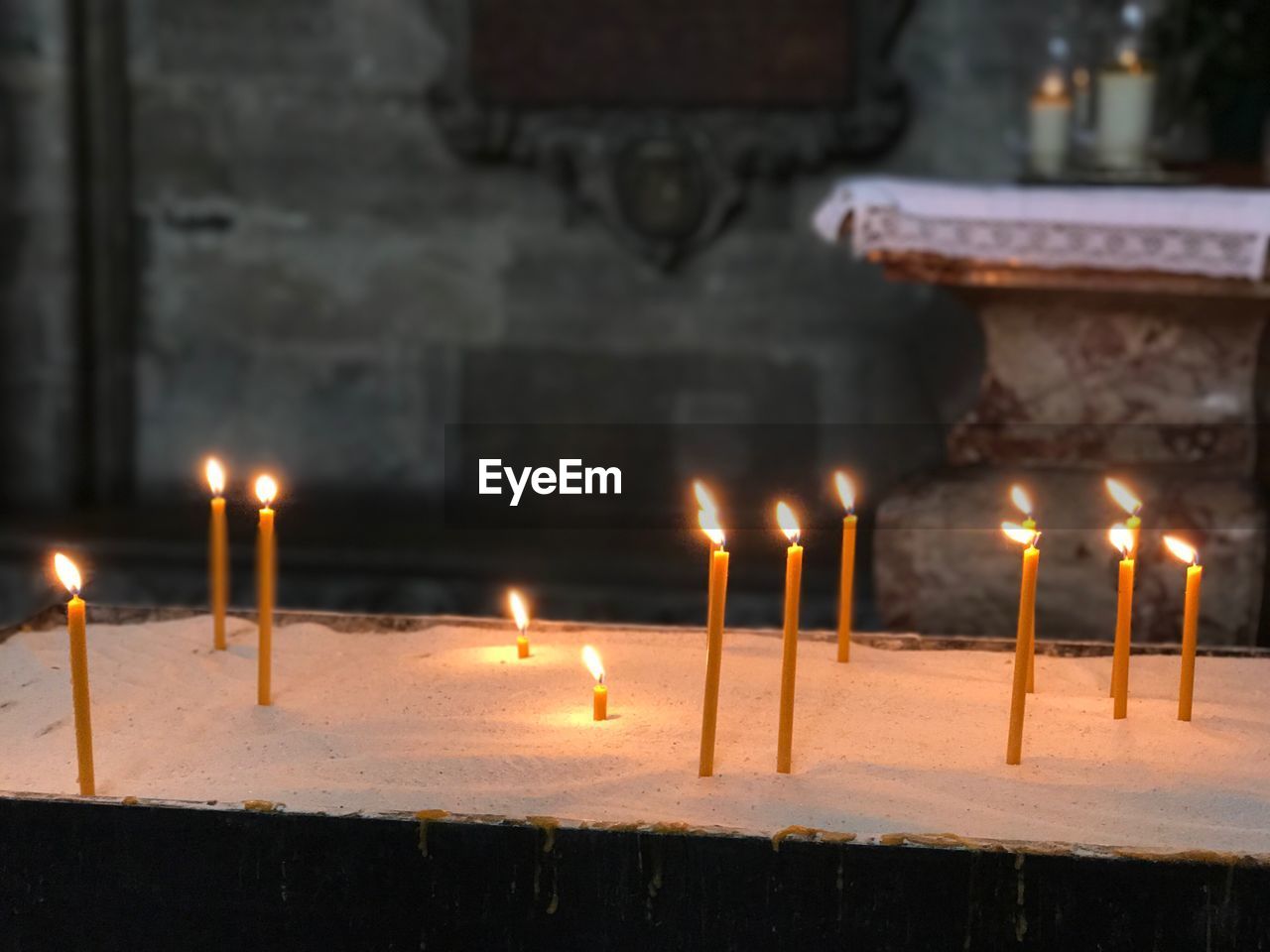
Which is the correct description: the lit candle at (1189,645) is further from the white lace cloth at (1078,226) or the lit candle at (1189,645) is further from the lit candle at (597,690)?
the white lace cloth at (1078,226)

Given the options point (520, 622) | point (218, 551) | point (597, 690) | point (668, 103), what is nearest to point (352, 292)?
point (668, 103)

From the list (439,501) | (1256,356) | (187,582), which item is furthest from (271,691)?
(439,501)

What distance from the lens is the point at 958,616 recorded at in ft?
12.6

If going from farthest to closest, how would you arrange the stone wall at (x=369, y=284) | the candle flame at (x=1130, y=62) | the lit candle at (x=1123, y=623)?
1. the stone wall at (x=369, y=284)
2. the candle flame at (x=1130, y=62)
3. the lit candle at (x=1123, y=623)

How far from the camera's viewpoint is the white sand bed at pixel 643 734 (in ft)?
6.15

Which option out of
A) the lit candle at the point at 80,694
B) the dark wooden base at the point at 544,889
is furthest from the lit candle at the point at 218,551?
the dark wooden base at the point at 544,889

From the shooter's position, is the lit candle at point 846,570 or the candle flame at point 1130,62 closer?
the lit candle at point 846,570

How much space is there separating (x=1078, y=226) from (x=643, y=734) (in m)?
1.90

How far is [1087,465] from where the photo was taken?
12.8 ft

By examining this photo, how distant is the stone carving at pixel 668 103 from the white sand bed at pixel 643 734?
3095 mm

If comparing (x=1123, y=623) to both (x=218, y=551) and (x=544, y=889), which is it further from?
(x=218, y=551)

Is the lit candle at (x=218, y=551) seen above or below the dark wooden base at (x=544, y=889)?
above

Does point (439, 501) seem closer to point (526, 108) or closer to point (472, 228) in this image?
point (472, 228)

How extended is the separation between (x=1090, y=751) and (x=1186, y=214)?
1.75m
